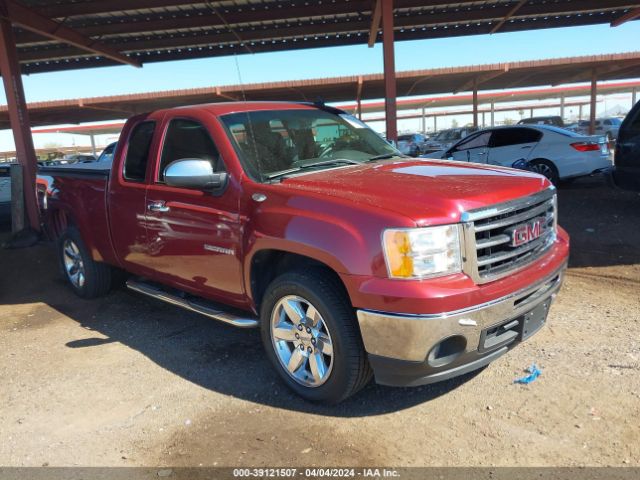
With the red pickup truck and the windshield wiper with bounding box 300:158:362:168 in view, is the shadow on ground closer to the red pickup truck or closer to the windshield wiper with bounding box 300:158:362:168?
the red pickup truck

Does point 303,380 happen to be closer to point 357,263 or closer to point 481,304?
point 357,263

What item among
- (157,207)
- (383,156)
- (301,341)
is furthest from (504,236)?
(157,207)

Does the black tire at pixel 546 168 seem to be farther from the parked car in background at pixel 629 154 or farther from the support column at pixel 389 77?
the support column at pixel 389 77

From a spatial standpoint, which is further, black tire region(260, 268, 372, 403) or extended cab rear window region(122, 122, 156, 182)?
extended cab rear window region(122, 122, 156, 182)

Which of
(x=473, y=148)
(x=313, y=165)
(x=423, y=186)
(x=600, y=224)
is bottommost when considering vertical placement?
(x=600, y=224)

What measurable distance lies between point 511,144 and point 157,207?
346 inches

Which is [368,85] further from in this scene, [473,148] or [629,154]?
[629,154]

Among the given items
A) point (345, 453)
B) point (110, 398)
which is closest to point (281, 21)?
point (110, 398)

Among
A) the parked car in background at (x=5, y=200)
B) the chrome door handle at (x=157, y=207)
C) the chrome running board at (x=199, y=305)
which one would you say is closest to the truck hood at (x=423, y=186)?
the chrome running board at (x=199, y=305)

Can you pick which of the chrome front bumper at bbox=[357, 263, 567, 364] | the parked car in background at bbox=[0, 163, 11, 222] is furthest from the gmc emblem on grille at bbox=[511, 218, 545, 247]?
the parked car in background at bbox=[0, 163, 11, 222]

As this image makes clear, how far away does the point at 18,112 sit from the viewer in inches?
371

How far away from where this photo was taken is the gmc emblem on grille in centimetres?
307

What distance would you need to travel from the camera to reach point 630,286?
525 cm

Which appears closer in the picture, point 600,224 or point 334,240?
point 334,240
